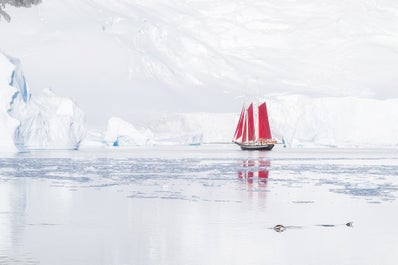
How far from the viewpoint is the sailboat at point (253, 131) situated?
95.9 meters

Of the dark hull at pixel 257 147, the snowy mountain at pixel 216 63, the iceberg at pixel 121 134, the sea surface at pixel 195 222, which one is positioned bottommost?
the sea surface at pixel 195 222

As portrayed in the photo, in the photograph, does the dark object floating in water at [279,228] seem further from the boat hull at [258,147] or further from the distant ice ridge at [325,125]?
the boat hull at [258,147]

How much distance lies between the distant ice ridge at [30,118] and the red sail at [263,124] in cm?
2946

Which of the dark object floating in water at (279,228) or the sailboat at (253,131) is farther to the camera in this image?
the sailboat at (253,131)

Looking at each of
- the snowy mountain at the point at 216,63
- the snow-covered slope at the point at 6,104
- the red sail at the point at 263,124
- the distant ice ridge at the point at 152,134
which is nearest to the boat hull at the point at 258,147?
the red sail at the point at 263,124

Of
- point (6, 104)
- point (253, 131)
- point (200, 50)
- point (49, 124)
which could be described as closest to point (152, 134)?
point (253, 131)

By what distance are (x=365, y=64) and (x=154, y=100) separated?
55.6 m

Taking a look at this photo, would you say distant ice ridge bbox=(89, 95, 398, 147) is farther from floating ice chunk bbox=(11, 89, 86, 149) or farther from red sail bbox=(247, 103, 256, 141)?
floating ice chunk bbox=(11, 89, 86, 149)

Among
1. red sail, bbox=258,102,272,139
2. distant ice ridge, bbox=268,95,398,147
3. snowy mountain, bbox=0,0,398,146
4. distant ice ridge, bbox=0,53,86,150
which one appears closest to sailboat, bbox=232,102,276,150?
red sail, bbox=258,102,272,139

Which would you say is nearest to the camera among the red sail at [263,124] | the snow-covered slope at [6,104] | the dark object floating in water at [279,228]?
the dark object floating in water at [279,228]

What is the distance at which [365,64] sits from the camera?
156 m

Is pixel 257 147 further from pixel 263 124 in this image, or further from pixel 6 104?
pixel 6 104

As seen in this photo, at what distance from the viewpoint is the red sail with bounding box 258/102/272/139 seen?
9491 centimetres

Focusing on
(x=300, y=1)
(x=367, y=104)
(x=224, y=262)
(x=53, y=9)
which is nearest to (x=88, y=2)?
(x=53, y=9)
